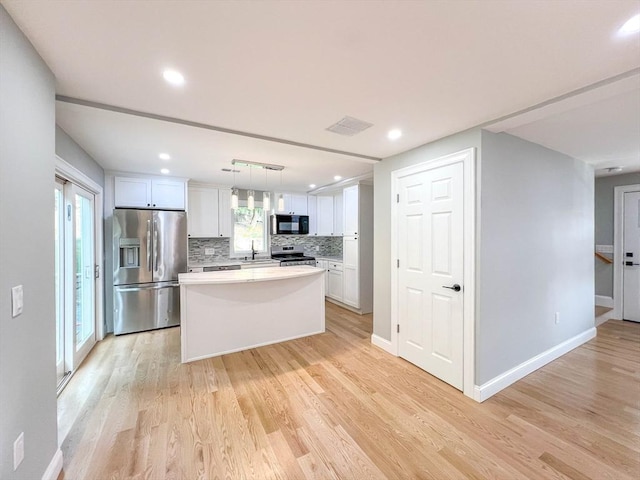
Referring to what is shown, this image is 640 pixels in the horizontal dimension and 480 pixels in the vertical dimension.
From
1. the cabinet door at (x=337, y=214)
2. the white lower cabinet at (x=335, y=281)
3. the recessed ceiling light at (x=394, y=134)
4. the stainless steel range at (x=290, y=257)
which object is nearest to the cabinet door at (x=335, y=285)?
the white lower cabinet at (x=335, y=281)

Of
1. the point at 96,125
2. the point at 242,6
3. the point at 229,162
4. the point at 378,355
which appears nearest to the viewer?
the point at 242,6

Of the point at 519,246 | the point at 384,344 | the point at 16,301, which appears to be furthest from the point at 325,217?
the point at 16,301

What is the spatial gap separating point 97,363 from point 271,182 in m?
3.56

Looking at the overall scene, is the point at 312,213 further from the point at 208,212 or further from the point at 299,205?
the point at 208,212

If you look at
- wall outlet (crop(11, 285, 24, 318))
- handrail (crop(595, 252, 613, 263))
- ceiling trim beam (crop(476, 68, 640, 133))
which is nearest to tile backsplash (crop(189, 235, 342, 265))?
wall outlet (crop(11, 285, 24, 318))

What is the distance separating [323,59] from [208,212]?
407 cm

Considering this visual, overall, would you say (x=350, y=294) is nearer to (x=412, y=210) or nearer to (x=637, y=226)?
(x=412, y=210)

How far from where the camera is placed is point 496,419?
6.71 feet

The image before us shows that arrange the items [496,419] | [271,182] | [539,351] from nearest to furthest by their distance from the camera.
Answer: [496,419], [539,351], [271,182]

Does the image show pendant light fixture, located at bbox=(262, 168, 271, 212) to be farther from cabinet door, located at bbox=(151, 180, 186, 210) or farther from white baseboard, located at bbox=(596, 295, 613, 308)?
white baseboard, located at bbox=(596, 295, 613, 308)

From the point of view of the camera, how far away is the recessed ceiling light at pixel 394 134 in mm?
2445

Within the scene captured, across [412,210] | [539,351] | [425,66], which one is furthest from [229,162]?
[539,351]

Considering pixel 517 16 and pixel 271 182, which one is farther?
pixel 271 182

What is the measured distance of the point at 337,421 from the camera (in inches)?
80.2
